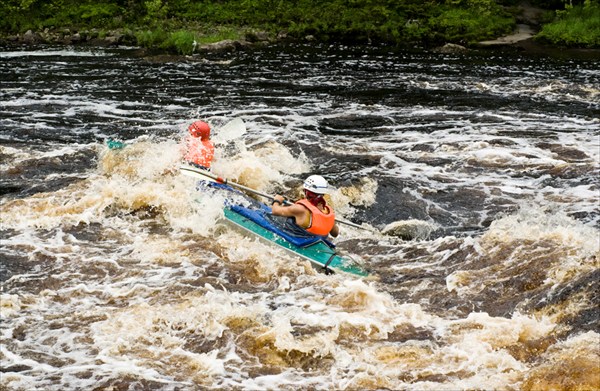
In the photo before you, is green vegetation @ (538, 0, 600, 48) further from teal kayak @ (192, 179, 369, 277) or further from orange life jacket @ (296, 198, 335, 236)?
orange life jacket @ (296, 198, 335, 236)

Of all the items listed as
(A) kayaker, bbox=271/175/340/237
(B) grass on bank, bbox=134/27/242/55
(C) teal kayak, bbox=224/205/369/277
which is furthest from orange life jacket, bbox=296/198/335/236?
(B) grass on bank, bbox=134/27/242/55

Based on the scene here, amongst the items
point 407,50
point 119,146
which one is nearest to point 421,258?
point 119,146

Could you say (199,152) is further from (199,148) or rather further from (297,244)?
(297,244)

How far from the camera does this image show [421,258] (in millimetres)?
8852

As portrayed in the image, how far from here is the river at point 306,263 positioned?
20.5 ft

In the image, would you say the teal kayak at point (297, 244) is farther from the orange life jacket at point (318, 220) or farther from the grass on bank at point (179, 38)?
the grass on bank at point (179, 38)

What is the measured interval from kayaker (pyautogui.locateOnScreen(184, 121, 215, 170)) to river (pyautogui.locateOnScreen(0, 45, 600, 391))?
35 cm

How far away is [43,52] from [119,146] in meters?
15.2

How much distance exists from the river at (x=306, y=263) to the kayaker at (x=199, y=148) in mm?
352

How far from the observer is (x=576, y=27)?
27531 millimetres

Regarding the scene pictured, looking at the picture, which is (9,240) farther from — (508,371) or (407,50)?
(407,50)

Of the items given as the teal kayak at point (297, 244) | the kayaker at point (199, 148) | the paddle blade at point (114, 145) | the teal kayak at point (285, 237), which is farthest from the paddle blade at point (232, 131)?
the teal kayak at point (297, 244)

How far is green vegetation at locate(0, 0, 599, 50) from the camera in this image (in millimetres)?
28047

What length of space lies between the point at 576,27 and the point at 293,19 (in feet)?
40.4
